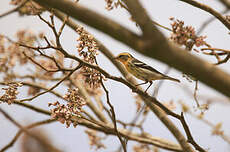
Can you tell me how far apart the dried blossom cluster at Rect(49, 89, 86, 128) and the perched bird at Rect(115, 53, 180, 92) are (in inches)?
50.3

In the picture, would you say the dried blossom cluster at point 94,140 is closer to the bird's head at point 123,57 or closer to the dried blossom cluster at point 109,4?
the bird's head at point 123,57

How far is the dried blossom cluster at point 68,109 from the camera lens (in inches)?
71.7

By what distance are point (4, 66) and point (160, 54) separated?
129 inches

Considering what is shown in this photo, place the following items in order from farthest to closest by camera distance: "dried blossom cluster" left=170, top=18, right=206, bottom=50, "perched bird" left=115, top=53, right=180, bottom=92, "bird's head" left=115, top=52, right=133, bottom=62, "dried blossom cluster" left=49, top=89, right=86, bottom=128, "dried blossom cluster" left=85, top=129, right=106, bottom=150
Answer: "dried blossom cluster" left=85, top=129, right=106, bottom=150, "bird's head" left=115, top=52, right=133, bottom=62, "perched bird" left=115, top=53, right=180, bottom=92, "dried blossom cluster" left=170, top=18, right=206, bottom=50, "dried blossom cluster" left=49, top=89, right=86, bottom=128

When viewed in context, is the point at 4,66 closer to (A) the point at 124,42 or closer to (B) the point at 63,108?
(B) the point at 63,108

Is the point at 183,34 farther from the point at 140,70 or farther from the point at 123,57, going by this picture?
the point at 123,57

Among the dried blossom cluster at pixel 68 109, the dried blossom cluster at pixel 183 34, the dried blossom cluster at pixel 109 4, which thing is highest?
the dried blossom cluster at pixel 109 4

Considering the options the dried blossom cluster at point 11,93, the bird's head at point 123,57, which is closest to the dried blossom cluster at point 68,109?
the dried blossom cluster at point 11,93

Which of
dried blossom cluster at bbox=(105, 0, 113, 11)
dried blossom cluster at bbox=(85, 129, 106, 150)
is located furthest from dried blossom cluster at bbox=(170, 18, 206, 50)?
dried blossom cluster at bbox=(85, 129, 106, 150)

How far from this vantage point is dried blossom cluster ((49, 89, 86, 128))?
1.82 metres

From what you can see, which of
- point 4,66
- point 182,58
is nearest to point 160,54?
point 182,58

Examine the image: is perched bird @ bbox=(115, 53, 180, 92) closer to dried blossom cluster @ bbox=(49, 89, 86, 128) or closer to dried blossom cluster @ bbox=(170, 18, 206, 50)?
dried blossom cluster @ bbox=(170, 18, 206, 50)

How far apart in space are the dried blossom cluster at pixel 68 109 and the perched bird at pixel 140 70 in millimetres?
1278

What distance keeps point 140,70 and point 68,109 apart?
1460 mm
